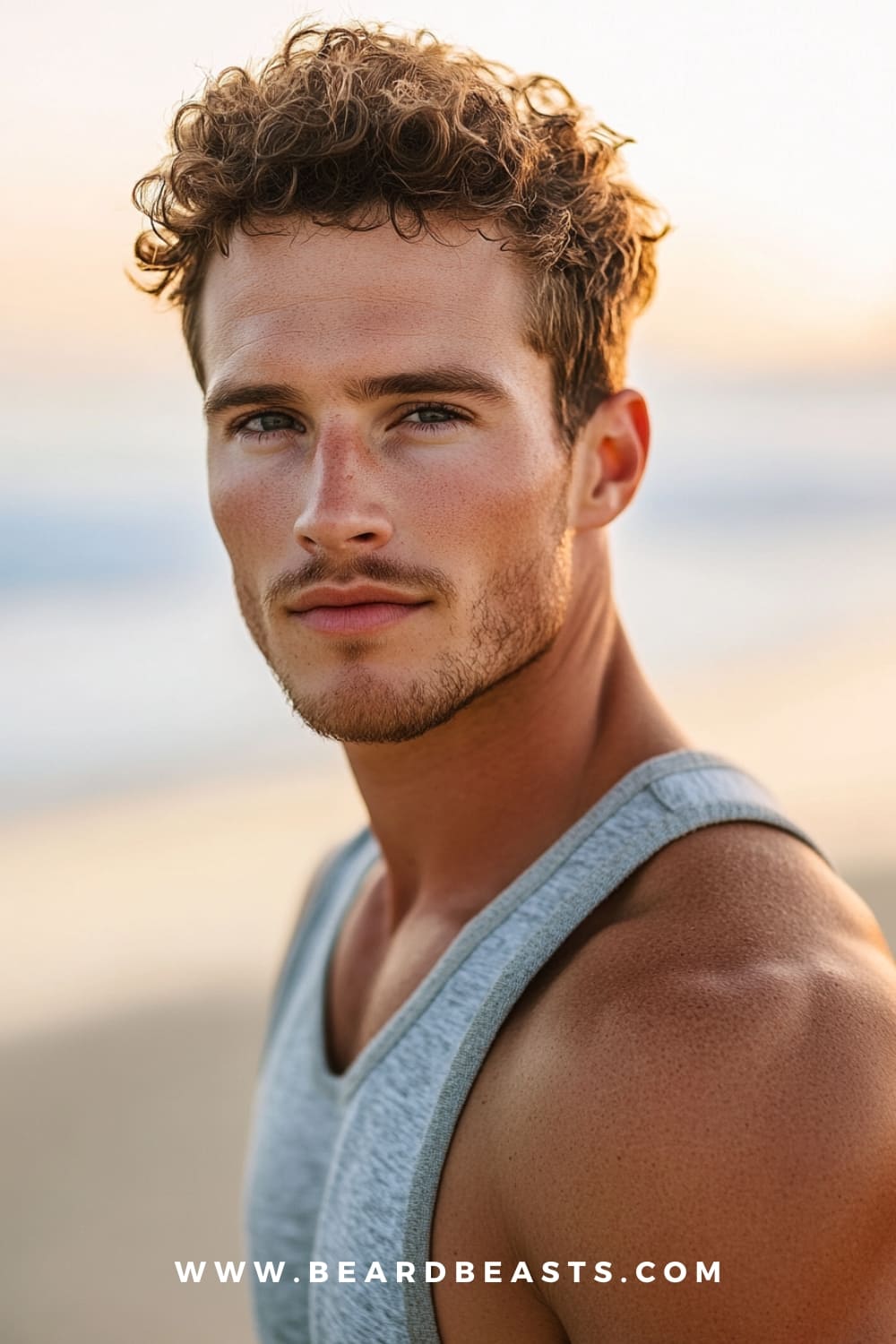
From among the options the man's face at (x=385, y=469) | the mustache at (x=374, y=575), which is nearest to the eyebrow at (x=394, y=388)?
the man's face at (x=385, y=469)

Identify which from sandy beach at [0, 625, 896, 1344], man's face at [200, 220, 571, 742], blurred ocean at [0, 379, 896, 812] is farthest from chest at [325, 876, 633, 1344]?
blurred ocean at [0, 379, 896, 812]

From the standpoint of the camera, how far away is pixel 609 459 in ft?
9.39

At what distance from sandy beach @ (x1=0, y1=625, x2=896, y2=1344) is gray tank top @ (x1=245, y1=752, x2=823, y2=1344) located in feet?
8.10

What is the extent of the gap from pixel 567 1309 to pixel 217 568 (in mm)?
12038

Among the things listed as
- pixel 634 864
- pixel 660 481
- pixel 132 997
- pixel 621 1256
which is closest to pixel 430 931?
pixel 634 864

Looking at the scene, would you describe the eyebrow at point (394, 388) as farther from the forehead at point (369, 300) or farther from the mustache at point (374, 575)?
the mustache at point (374, 575)

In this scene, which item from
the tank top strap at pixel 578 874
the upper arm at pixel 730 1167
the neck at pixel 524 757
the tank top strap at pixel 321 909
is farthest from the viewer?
the tank top strap at pixel 321 909

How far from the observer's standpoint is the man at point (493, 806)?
1.79m

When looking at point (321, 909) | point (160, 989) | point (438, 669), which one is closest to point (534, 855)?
point (438, 669)

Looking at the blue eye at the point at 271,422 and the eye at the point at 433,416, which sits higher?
the blue eye at the point at 271,422

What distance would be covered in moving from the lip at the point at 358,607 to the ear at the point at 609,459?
0.47 meters

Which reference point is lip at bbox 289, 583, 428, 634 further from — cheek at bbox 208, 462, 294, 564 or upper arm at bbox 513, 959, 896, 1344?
upper arm at bbox 513, 959, 896, 1344

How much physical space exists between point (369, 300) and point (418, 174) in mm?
281

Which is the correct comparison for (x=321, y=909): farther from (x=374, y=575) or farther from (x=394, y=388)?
(x=394, y=388)
